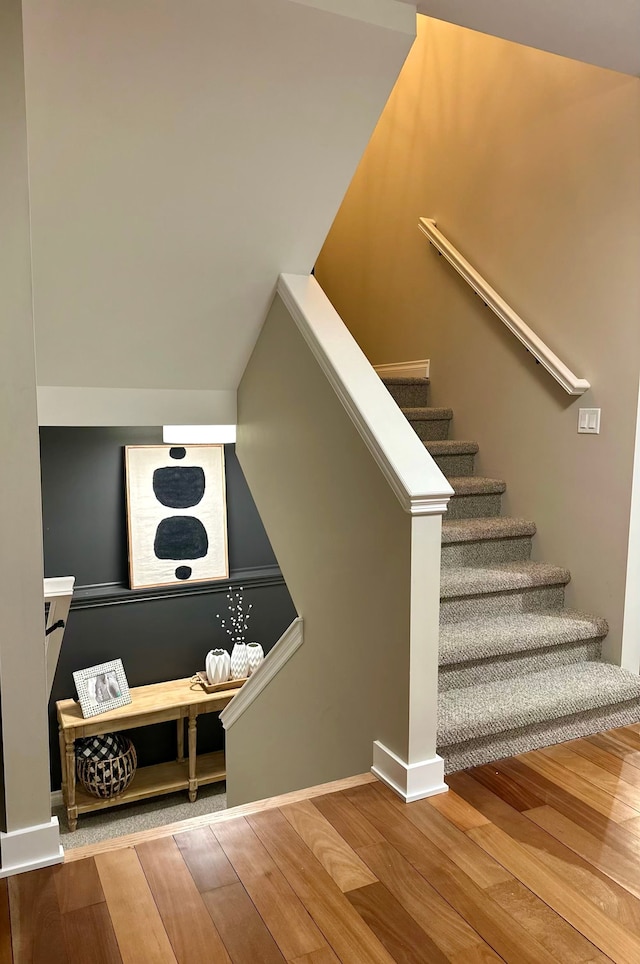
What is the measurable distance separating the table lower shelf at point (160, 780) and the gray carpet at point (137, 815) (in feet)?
0.24

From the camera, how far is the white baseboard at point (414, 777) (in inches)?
89.8

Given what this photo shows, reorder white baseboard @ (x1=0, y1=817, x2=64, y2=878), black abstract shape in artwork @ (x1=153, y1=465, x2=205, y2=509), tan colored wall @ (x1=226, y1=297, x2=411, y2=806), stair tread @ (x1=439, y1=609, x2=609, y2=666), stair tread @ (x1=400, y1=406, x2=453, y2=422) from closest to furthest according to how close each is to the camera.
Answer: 1. white baseboard @ (x1=0, y1=817, x2=64, y2=878)
2. tan colored wall @ (x1=226, y1=297, x2=411, y2=806)
3. stair tread @ (x1=439, y1=609, x2=609, y2=666)
4. stair tread @ (x1=400, y1=406, x2=453, y2=422)
5. black abstract shape in artwork @ (x1=153, y1=465, x2=205, y2=509)

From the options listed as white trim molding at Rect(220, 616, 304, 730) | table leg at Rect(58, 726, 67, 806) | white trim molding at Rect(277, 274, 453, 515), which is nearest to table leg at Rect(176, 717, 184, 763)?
table leg at Rect(58, 726, 67, 806)

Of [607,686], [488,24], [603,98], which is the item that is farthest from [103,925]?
[603,98]

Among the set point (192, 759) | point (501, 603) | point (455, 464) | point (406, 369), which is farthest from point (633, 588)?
point (192, 759)

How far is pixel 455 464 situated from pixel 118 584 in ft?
8.21

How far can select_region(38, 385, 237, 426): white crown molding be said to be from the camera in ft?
10.2

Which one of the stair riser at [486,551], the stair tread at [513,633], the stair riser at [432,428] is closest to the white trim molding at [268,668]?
the stair tread at [513,633]

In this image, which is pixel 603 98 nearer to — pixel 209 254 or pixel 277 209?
pixel 277 209

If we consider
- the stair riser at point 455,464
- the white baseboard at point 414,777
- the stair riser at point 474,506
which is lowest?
the white baseboard at point 414,777

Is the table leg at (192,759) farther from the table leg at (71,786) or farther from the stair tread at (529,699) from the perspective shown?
the stair tread at (529,699)

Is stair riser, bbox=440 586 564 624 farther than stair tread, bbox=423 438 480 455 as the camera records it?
No

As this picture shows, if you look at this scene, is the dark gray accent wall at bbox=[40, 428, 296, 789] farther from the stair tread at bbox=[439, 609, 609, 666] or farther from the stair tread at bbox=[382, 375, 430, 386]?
the stair tread at bbox=[439, 609, 609, 666]

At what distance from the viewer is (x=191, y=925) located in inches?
68.9
